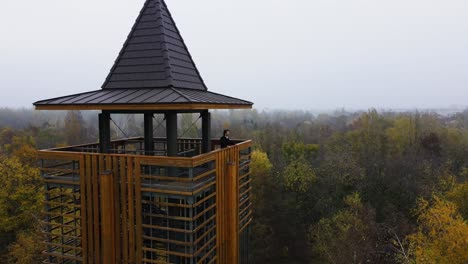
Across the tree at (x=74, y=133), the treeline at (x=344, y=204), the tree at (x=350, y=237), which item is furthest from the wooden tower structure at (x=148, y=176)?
the tree at (x=74, y=133)

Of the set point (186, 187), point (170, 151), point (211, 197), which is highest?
point (170, 151)

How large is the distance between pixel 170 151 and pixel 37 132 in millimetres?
41663

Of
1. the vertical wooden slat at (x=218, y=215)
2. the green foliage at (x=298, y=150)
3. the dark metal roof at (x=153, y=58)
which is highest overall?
the dark metal roof at (x=153, y=58)

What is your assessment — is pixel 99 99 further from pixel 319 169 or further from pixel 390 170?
pixel 390 170

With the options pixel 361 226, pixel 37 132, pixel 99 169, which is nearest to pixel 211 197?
pixel 99 169

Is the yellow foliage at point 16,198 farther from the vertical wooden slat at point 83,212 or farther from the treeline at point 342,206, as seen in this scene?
the vertical wooden slat at point 83,212

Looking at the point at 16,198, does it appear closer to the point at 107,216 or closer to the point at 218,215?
the point at 107,216

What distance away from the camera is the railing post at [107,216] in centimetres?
701

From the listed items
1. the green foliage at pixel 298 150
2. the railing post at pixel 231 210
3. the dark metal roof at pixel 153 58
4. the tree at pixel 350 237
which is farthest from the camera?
the green foliage at pixel 298 150

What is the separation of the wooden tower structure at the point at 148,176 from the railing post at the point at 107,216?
2 cm

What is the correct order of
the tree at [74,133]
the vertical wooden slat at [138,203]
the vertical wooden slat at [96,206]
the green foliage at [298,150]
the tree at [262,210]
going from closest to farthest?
the vertical wooden slat at [138,203]
the vertical wooden slat at [96,206]
the tree at [262,210]
the green foliage at [298,150]
the tree at [74,133]

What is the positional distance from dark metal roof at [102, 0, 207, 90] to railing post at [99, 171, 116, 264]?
241 cm

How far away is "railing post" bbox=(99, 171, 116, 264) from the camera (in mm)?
7012

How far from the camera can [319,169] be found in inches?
979
